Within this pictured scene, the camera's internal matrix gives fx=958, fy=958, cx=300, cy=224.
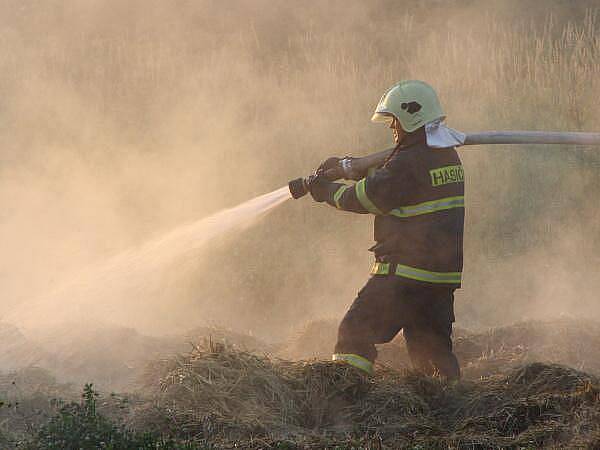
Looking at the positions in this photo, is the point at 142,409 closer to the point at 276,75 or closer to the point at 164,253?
the point at 164,253

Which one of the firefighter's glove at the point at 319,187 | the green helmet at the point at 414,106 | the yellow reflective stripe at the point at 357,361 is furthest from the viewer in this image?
the firefighter's glove at the point at 319,187

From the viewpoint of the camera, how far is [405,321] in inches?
227

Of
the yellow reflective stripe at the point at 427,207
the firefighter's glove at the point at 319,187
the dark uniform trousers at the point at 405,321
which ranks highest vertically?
the firefighter's glove at the point at 319,187

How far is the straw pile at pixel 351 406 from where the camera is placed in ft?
15.2

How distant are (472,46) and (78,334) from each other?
7572 millimetres

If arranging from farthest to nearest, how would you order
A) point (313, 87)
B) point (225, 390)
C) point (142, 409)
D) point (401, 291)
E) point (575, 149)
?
point (313, 87) → point (575, 149) → point (401, 291) → point (225, 390) → point (142, 409)

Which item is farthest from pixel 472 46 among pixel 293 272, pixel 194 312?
pixel 194 312

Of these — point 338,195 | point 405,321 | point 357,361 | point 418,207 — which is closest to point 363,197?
point 338,195

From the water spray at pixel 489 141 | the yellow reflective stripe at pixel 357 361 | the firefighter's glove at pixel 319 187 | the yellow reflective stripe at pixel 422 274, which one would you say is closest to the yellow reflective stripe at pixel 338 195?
the firefighter's glove at pixel 319 187

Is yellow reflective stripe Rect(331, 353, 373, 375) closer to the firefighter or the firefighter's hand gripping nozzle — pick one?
the firefighter

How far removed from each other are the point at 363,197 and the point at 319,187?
466mm

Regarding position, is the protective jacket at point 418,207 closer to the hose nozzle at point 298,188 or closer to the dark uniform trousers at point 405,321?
the dark uniform trousers at point 405,321

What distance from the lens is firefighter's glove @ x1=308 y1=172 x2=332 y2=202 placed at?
19.6 ft

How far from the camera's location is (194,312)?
10055 millimetres
